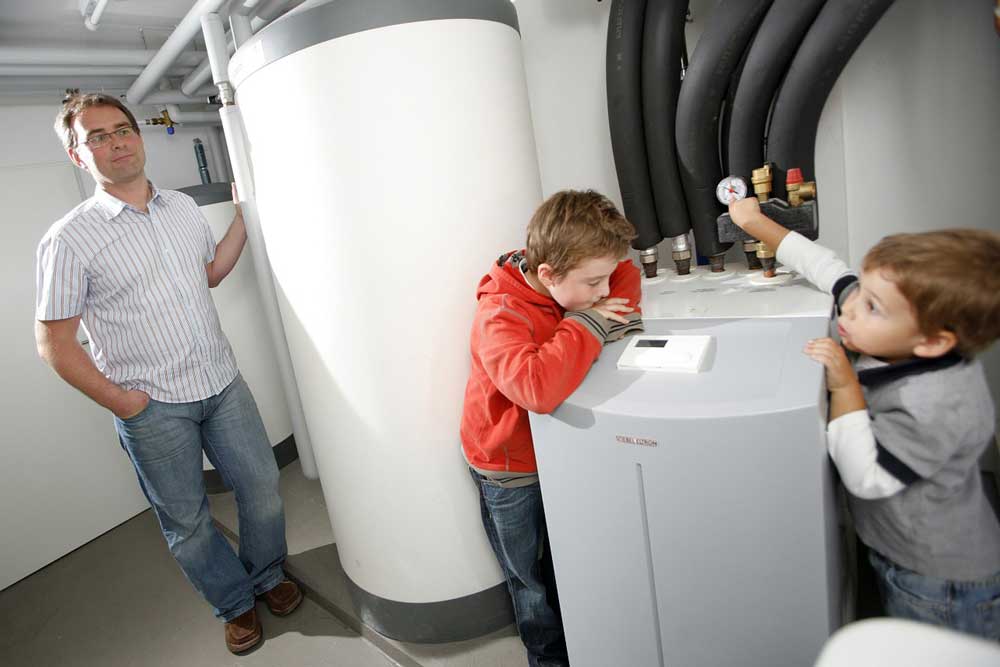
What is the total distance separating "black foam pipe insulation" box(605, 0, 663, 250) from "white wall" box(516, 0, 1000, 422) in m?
0.21

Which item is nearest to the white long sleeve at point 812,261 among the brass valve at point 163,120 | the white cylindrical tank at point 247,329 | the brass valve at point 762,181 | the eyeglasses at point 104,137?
the brass valve at point 762,181

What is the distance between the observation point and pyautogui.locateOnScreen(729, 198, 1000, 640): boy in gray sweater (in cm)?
77

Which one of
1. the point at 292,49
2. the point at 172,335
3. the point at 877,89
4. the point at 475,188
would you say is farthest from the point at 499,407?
the point at 877,89

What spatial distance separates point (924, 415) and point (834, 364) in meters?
0.12

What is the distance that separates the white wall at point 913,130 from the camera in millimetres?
1233

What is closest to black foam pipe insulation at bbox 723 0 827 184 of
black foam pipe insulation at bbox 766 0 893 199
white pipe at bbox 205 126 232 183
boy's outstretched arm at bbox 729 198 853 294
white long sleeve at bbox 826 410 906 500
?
black foam pipe insulation at bbox 766 0 893 199

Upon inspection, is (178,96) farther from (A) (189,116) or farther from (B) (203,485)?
(B) (203,485)

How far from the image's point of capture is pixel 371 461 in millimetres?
1397

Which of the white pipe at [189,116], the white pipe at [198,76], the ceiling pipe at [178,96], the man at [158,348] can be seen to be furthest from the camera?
the white pipe at [189,116]

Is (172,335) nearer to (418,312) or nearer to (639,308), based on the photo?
(418,312)

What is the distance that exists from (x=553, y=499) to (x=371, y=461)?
50 cm

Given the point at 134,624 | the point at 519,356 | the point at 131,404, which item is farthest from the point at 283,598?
the point at 519,356

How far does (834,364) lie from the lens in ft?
2.82

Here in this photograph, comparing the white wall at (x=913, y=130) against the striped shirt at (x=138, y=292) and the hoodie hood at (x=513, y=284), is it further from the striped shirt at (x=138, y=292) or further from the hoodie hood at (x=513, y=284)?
the striped shirt at (x=138, y=292)
